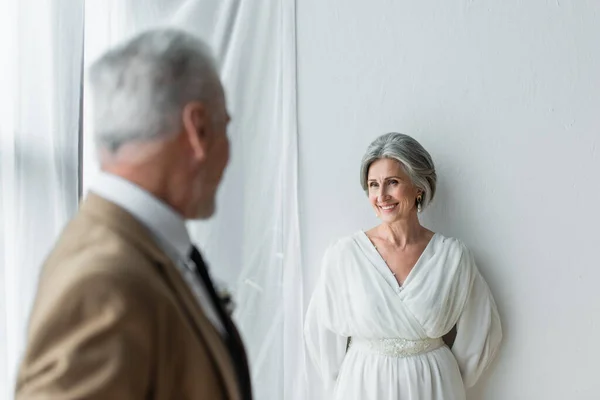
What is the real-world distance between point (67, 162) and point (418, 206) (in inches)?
42.5

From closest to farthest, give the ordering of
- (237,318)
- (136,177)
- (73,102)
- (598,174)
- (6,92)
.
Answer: (136,177) < (6,92) < (73,102) < (598,174) < (237,318)

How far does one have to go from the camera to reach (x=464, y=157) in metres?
2.08

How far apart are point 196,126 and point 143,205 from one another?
12cm

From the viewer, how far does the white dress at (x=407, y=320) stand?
1.91 m

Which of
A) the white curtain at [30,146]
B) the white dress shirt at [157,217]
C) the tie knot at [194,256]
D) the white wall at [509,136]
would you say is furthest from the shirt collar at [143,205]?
the white wall at [509,136]

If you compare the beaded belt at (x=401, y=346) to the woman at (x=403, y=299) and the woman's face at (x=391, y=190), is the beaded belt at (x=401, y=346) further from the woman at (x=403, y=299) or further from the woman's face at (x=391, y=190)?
the woman's face at (x=391, y=190)

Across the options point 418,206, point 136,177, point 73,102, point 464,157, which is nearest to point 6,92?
point 73,102

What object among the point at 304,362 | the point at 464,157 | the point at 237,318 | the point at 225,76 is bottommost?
the point at 304,362

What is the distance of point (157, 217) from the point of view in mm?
812

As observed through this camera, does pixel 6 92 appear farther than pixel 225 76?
No

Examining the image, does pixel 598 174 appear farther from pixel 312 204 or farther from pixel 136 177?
pixel 136 177

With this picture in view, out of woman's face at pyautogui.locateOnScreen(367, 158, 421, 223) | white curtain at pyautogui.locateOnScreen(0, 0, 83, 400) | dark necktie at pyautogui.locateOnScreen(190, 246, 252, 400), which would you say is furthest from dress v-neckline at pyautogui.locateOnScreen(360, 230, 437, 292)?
dark necktie at pyautogui.locateOnScreen(190, 246, 252, 400)

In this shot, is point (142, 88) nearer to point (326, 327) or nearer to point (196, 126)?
point (196, 126)

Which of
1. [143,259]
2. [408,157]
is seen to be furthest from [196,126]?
[408,157]
